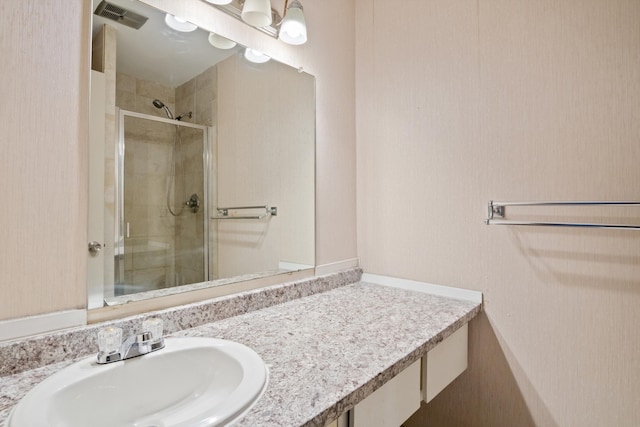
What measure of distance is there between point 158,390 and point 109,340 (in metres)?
0.17

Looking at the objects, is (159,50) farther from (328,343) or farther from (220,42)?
(328,343)

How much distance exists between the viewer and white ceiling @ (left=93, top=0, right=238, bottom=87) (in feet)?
2.91

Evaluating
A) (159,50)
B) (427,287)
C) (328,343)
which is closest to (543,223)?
(427,287)

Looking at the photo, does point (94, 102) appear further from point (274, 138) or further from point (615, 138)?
point (615, 138)

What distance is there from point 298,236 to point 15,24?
103cm

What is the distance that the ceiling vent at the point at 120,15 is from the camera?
83 cm

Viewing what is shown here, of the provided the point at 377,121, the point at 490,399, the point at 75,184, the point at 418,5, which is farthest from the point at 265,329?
the point at 418,5

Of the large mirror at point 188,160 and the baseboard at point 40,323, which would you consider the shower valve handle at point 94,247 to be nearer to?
the large mirror at point 188,160

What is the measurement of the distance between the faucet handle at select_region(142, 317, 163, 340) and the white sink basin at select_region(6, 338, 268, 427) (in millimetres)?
39

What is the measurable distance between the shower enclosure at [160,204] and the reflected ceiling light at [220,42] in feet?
0.97

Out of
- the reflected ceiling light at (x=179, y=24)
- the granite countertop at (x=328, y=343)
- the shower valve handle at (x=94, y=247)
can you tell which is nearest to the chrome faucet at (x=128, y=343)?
the granite countertop at (x=328, y=343)

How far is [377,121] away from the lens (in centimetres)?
153

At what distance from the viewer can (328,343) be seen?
0.85 m

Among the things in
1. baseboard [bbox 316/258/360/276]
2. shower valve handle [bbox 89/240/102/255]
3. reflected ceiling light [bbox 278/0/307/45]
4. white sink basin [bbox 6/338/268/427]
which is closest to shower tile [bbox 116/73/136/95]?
shower valve handle [bbox 89/240/102/255]
